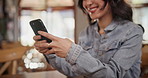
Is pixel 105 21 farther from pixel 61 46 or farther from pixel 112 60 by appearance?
pixel 61 46

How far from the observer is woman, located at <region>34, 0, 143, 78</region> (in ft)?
2.24

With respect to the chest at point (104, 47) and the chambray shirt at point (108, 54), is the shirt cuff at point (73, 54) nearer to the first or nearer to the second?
the chambray shirt at point (108, 54)

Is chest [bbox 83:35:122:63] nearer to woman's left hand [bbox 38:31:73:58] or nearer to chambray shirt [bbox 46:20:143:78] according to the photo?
chambray shirt [bbox 46:20:143:78]

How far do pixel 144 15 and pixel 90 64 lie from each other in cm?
411

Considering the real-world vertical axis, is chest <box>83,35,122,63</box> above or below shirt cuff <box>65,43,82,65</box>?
below

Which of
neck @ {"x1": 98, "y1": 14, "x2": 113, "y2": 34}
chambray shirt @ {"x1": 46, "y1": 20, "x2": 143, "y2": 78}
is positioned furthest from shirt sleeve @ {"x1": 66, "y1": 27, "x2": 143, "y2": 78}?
neck @ {"x1": 98, "y1": 14, "x2": 113, "y2": 34}

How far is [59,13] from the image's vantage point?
5629 millimetres

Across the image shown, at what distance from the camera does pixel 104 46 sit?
2.89 ft

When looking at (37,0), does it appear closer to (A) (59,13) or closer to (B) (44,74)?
(A) (59,13)

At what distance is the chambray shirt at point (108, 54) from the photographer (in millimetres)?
688

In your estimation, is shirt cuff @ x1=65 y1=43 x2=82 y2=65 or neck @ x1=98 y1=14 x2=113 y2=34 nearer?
shirt cuff @ x1=65 y1=43 x2=82 y2=65

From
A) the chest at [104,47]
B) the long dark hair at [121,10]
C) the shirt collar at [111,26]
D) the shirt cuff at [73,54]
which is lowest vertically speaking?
the chest at [104,47]

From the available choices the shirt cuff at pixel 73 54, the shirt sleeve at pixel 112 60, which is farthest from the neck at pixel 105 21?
the shirt cuff at pixel 73 54

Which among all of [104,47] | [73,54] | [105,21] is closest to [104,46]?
[104,47]
